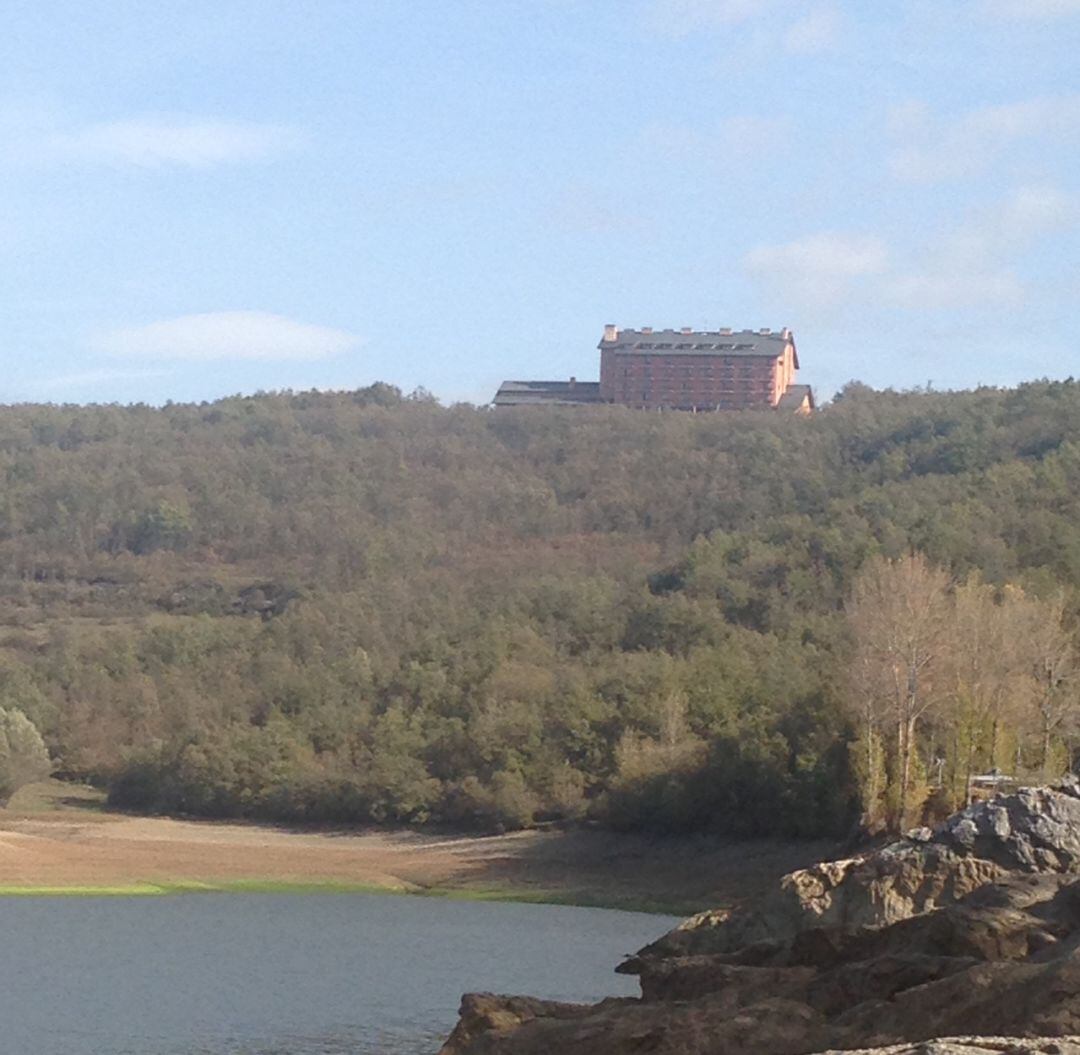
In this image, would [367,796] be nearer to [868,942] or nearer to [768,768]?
[768,768]

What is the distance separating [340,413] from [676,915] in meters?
121

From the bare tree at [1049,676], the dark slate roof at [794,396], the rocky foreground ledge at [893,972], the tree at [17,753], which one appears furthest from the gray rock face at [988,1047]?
the dark slate roof at [794,396]

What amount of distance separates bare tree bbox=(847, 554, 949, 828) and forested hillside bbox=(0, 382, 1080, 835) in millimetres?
1760

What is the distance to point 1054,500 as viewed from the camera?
89.7 m

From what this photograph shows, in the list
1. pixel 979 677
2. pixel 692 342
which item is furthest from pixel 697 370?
pixel 979 677

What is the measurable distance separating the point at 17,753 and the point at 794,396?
3922 inches

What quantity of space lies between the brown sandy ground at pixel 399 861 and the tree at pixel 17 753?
274 cm

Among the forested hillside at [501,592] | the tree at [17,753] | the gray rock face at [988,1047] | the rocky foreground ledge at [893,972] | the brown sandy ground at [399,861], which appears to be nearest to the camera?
the gray rock face at [988,1047]

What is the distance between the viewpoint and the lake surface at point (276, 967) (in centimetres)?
3120

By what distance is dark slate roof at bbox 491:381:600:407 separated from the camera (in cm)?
17525

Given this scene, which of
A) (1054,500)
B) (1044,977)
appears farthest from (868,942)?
(1054,500)

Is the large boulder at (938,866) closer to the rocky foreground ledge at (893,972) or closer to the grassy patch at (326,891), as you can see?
the rocky foreground ledge at (893,972)

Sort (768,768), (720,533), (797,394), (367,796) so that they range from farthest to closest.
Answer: (797,394), (720,533), (367,796), (768,768)

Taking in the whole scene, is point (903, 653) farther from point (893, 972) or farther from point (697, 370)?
point (697, 370)
